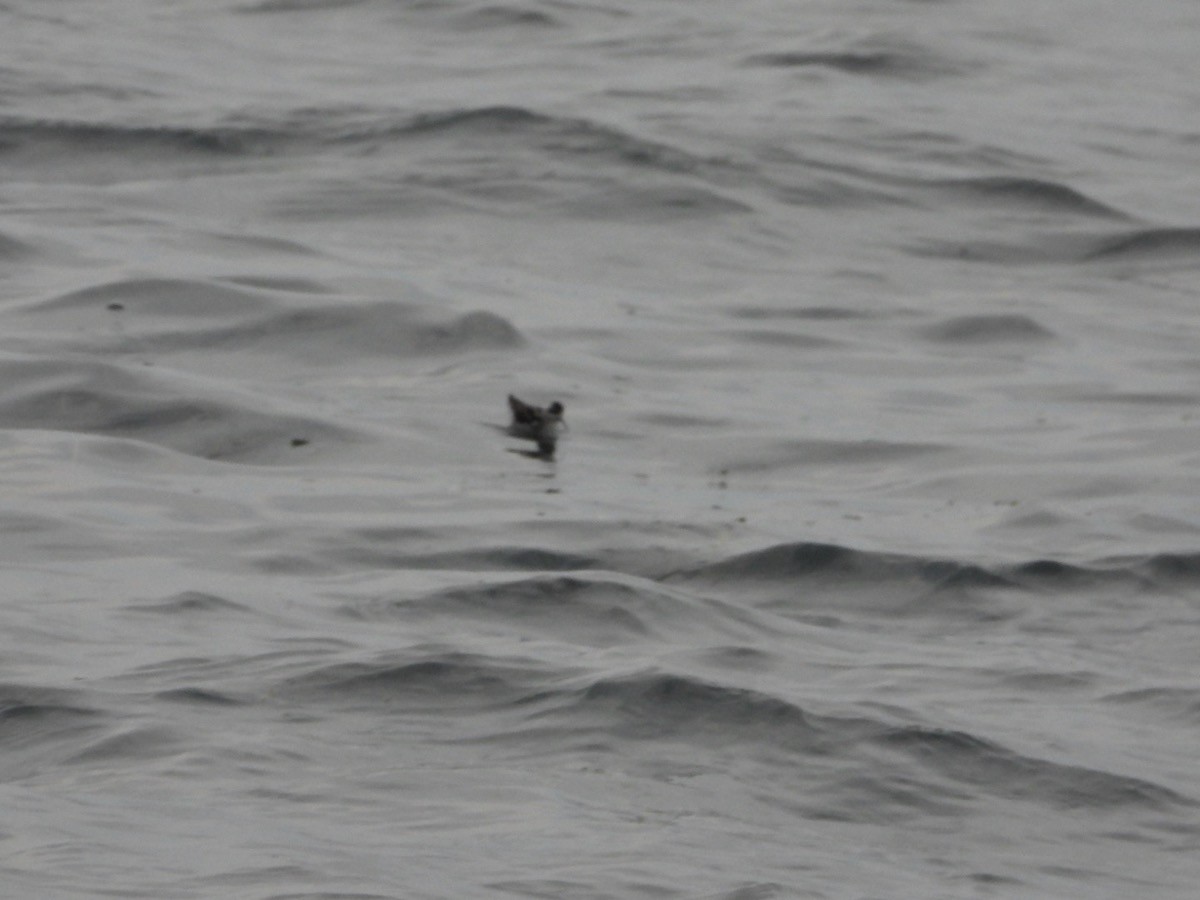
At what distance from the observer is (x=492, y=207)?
16.8m

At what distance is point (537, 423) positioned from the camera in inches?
455

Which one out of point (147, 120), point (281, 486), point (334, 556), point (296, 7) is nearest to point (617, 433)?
point (281, 486)

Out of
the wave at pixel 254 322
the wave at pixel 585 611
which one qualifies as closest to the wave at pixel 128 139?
the wave at pixel 254 322

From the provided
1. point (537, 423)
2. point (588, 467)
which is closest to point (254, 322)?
point (537, 423)

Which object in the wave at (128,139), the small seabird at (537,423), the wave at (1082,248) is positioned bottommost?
the small seabird at (537,423)

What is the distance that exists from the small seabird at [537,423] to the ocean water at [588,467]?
0.50 ft

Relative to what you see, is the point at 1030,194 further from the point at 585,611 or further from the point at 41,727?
the point at 41,727

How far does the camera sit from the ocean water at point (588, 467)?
657cm

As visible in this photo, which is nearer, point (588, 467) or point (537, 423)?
point (588, 467)

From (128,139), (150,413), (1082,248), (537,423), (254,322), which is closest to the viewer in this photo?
(150,413)

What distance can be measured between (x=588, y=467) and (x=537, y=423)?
0.40 metres

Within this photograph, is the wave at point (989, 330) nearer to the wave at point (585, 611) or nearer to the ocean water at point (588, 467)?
the ocean water at point (588, 467)

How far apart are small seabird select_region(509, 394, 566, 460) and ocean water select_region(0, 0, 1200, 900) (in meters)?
0.15

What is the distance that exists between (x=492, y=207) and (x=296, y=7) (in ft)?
23.8
